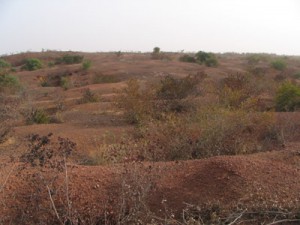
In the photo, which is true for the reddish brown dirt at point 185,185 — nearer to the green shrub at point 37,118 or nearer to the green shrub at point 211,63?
the green shrub at point 37,118

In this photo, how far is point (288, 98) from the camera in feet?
46.9

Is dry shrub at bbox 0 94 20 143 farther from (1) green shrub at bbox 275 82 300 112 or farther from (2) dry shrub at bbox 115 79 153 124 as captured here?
(1) green shrub at bbox 275 82 300 112

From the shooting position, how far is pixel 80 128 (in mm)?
12086

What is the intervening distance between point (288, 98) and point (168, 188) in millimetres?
9931

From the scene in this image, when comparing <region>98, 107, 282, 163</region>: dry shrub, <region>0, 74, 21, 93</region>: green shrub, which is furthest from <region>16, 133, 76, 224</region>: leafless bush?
<region>0, 74, 21, 93</region>: green shrub

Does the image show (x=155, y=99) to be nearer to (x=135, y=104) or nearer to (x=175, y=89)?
(x=175, y=89)

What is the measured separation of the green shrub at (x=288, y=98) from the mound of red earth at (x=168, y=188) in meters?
8.35

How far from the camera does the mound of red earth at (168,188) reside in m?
5.08

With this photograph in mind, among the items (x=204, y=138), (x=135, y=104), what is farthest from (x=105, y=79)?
(x=204, y=138)

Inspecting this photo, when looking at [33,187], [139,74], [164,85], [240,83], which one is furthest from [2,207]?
[139,74]

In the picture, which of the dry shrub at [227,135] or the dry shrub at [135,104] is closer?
the dry shrub at [227,135]

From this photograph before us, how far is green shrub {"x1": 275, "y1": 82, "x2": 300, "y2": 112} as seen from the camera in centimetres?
1411

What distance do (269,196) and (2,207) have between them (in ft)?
11.0

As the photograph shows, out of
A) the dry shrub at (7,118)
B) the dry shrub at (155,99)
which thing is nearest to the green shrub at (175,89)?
the dry shrub at (155,99)
